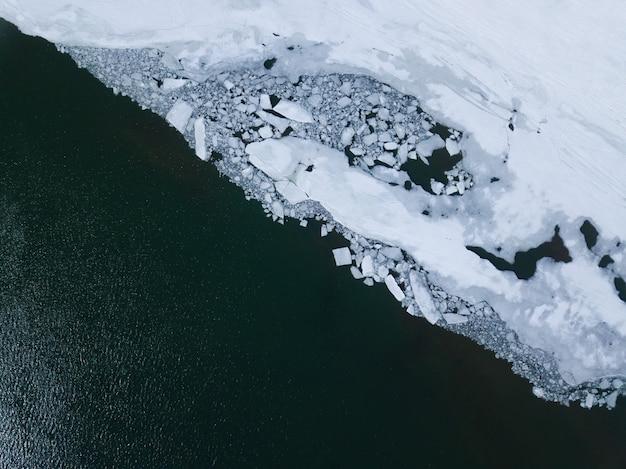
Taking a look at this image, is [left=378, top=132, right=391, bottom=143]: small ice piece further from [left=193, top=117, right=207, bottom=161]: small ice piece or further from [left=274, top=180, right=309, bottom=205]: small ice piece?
[left=193, top=117, right=207, bottom=161]: small ice piece

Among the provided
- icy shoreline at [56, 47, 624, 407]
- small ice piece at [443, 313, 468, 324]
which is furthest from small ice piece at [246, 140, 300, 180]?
small ice piece at [443, 313, 468, 324]

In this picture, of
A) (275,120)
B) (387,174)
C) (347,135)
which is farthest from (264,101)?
(387,174)

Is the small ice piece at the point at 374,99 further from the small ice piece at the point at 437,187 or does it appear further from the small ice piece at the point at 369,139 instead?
the small ice piece at the point at 437,187

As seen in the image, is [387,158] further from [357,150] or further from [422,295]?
[422,295]

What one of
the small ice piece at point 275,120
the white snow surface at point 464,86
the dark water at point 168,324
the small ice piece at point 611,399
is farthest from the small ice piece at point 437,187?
the small ice piece at point 611,399

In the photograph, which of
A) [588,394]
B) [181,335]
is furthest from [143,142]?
[588,394]

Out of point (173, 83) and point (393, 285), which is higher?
point (173, 83)
